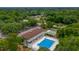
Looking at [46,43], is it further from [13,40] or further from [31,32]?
[13,40]

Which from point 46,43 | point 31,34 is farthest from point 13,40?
point 46,43

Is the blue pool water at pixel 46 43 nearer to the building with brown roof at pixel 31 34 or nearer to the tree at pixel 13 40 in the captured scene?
the building with brown roof at pixel 31 34

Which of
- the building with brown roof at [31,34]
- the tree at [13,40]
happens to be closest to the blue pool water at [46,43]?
the building with brown roof at [31,34]

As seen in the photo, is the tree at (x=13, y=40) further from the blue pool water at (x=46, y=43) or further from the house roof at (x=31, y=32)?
the blue pool water at (x=46, y=43)

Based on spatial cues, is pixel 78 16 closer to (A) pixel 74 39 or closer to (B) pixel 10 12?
(A) pixel 74 39

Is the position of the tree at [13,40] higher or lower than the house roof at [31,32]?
lower

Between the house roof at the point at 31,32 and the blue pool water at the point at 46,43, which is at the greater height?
the house roof at the point at 31,32

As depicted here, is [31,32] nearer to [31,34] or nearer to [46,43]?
[31,34]
